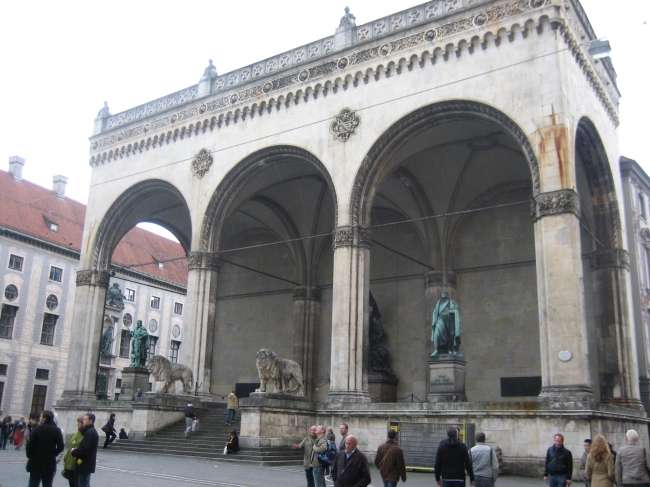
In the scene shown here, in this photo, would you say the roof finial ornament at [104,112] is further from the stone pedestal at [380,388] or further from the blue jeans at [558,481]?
the blue jeans at [558,481]

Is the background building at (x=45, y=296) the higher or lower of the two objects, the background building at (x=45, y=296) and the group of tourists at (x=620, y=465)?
the higher

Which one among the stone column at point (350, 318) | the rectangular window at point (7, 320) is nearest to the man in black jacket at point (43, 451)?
the stone column at point (350, 318)

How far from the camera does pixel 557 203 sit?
56.0 feet

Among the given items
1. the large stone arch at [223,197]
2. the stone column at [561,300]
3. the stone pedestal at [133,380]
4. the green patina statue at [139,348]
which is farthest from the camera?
the green patina statue at [139,348]

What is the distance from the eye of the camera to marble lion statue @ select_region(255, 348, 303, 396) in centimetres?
1936

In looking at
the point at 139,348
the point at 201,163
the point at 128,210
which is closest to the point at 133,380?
the point at 139,348

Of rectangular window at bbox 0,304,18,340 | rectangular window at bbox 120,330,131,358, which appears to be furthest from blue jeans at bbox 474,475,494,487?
rectangular window at bbox 120,330,131,358

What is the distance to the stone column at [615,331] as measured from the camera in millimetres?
20344

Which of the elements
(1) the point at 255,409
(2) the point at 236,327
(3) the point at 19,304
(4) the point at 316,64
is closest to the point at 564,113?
(4) the point at 316,64

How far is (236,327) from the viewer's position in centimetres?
3228

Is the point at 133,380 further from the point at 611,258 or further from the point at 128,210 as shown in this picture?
the point at 611,258

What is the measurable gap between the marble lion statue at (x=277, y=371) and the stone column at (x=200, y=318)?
13.2ft

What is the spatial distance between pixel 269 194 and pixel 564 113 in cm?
1377

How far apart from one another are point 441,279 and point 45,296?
86.8 feet
